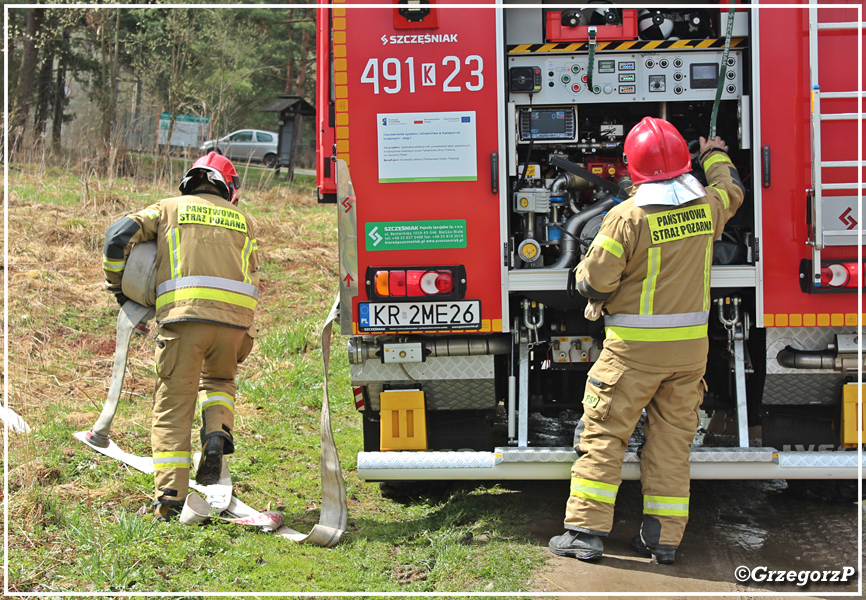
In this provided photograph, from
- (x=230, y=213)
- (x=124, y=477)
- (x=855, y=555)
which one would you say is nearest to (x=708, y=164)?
(x=855, y=555)

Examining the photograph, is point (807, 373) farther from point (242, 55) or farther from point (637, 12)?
point (242, 55)

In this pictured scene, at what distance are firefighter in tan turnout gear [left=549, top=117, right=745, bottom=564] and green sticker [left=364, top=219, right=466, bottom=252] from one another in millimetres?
→ 635

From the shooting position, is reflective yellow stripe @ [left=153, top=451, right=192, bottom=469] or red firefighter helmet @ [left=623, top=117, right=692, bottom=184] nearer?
red firefighter helmet @ [left=623, top=117, right=692, bottom=184]

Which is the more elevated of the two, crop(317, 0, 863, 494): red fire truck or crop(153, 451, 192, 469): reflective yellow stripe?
crop(317, 0, 863, 494): red fire truck

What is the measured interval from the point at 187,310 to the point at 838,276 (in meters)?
3.18

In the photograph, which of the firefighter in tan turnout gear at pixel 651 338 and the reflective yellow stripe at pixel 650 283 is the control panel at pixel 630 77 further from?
the reflective yellow stripe at pixel 650 283

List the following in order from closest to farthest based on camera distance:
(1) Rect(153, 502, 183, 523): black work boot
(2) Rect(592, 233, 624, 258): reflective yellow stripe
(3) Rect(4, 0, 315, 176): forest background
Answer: (2) Rect(592, 233, 624, 258): reflective yellow stripe → (1) Rect(153, 502, 183, 523): black work boot → (3) Rect(4, 0, 315, 176): forest background

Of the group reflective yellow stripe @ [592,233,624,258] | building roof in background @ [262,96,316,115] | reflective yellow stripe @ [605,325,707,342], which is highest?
building roof in background @ [262,96,316,115]

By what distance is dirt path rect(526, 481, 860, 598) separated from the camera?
3387 mm

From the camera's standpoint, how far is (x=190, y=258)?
13.4ft

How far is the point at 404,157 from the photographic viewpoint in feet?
12.8

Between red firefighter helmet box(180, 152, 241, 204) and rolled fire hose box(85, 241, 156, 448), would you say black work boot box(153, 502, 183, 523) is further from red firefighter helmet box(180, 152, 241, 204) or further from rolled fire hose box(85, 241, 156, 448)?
red firefighter helmet box(180, 152, 241, 204)

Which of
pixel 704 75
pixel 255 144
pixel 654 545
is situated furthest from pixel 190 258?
pixel 255 144

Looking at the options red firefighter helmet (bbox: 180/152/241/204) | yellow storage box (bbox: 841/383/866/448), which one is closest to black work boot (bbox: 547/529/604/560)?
yellow storage box (bbox: 841/383/866/448)
